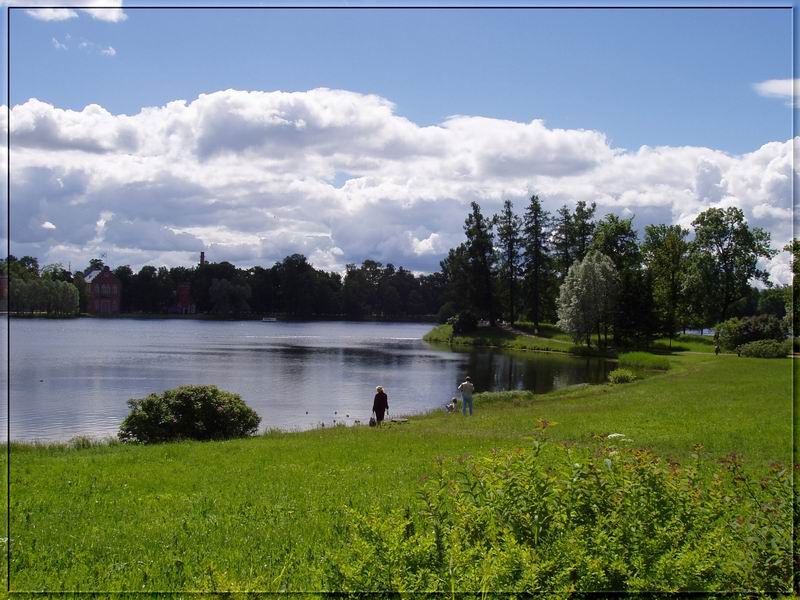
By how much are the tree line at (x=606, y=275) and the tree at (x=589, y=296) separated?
101mm

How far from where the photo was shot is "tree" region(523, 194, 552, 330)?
8756cm

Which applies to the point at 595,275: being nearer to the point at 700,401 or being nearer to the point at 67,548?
the point at 700,401

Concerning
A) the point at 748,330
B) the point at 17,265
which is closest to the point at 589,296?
the point at 748,330

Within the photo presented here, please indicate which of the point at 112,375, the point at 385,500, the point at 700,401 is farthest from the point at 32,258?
the point at 112,375

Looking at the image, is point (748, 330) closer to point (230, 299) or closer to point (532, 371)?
point (532, 371)

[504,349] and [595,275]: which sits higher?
[595,275]

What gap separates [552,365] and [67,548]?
56213 millimetres

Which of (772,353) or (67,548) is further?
(772,353)

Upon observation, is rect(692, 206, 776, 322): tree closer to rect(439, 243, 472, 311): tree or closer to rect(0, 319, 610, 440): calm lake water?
rect(0, 319, 610, 440): calm lake water

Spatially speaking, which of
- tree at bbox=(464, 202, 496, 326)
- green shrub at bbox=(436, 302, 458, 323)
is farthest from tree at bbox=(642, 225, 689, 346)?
green shrub at bbox=(436, 302, 458, 323)

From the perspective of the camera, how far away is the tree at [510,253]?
91.0 meters

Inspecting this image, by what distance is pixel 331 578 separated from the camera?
5422mm

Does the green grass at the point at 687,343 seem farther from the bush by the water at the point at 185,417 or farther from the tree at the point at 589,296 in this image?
the bush by the water at the point at 185,417

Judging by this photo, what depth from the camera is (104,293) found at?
21.9 metres
